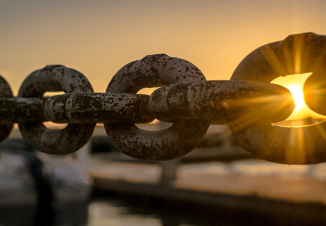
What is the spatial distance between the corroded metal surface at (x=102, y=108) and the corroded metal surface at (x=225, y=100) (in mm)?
182

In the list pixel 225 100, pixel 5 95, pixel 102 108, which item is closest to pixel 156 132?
pixel 102 108

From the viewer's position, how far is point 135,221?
22.2 ft

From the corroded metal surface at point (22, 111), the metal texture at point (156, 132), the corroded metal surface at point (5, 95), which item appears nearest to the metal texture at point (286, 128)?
the metal texture at point (156, 132)

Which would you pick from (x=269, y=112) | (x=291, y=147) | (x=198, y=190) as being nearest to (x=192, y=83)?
(x=269, y=112)

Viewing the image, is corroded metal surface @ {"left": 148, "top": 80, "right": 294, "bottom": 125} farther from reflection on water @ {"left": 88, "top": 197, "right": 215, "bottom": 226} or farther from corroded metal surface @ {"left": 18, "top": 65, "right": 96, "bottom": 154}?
reflection on water @ {"left": 88, "top": 197, "right": 215, "bottom": 226}

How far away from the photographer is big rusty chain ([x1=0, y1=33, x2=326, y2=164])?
1.02 metres

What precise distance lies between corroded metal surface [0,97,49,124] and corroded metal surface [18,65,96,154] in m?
0.06

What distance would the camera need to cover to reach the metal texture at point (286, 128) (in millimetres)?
1046

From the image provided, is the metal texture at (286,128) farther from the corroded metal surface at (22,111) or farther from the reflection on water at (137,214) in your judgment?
the reflection on water at (137,214)

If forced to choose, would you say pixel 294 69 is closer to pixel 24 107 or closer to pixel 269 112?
pixel 269 112

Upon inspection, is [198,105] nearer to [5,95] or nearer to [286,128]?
[286,128]

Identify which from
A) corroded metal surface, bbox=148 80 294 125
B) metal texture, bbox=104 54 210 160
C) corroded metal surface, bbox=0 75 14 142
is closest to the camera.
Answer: corroded metal surface, bbox=148 80 294 125

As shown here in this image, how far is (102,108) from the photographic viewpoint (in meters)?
1.22

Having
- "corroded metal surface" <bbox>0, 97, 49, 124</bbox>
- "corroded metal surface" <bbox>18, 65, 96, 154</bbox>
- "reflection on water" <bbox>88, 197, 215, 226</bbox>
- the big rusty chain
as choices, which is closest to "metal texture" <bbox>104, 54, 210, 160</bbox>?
the big rusty chain
